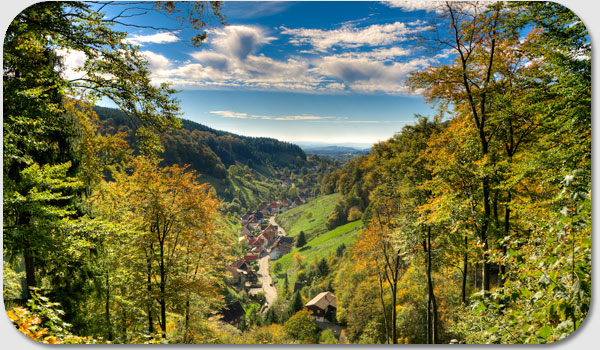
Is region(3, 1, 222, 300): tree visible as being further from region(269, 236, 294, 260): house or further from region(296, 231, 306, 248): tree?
region(269, 236, 294, 260): house

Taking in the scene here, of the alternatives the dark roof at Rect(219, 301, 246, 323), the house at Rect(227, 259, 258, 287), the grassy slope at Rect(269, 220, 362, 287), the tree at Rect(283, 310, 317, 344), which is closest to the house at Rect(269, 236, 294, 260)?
the grassy slope at Rect(269, 220, 362, 287)

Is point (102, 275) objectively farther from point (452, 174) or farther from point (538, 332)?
point (452, 174)

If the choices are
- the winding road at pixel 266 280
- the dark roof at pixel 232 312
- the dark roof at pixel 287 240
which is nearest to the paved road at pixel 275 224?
the dark roof at pixel 287 240

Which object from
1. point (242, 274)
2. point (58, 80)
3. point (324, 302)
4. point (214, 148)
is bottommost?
point (242, 274)

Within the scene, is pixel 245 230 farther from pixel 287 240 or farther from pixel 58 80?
pixel 58 80

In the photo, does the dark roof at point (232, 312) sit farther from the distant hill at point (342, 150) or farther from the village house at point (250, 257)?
the village house at point (250, 257)

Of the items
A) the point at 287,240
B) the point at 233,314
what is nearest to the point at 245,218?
the point at 287,240
